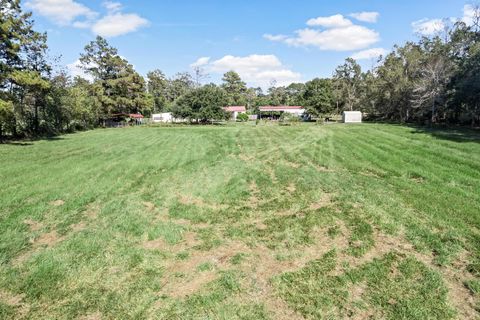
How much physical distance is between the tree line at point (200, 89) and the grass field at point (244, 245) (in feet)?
56.5

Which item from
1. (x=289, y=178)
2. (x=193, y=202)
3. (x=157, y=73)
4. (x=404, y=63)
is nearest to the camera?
(x=193, y=202)

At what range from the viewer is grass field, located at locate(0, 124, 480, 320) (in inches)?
140

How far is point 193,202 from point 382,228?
4.31 m

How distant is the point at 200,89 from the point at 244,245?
1806 inches

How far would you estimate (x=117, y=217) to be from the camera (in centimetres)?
641

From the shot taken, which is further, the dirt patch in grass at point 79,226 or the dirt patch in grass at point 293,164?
the dirt patch in grass at point 293,164

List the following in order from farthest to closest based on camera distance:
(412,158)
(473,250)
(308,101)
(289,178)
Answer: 1. (308,101)
2. (412,158)
3. (289,178)
4. (473,250)

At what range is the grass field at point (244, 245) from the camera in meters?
3.55

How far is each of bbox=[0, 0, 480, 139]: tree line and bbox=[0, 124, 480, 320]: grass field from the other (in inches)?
678

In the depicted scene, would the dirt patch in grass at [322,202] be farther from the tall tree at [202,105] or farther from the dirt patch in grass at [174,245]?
the tall tree at [202,105]

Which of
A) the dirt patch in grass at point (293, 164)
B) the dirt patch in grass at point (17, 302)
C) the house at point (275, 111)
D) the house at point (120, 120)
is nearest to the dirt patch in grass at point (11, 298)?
the dirt patch in grass at point (17, 302)

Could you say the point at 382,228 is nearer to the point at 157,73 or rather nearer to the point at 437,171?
the point at 437,171

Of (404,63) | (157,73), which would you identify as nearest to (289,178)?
(404,63)

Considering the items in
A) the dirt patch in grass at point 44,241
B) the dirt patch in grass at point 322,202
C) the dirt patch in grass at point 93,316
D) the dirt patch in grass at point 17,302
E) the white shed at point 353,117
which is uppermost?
the white shed at point 353,117
